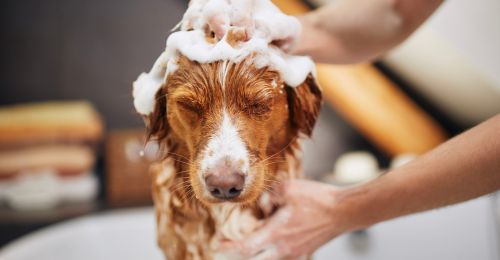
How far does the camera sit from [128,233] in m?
1.55

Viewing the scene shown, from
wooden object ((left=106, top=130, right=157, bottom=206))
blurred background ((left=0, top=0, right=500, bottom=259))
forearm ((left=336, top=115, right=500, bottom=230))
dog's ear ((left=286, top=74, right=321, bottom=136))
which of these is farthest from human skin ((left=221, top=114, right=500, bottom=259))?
wooden object ((left=106, top=130, right=157, bottom=206))

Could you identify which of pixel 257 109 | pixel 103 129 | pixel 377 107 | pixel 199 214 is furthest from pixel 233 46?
pixel 103 129

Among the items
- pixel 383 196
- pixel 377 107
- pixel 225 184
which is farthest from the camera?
pixel 377 107

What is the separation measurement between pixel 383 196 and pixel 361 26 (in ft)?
0.78

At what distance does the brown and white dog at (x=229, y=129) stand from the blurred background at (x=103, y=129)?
80cm

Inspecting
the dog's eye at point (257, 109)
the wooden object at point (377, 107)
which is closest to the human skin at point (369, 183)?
the dog's eye at point (257, 109)

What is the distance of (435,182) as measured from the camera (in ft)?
1.82

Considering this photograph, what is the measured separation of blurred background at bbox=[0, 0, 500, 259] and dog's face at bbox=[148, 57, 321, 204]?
857 millimetres

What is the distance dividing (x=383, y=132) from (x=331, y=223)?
1173 millimetres

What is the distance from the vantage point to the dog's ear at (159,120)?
0.52 metres

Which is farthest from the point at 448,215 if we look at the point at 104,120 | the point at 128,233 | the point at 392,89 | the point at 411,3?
the point at 104,120

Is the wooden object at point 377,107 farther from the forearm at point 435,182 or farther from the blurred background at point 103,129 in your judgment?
the forearm at point 435,182

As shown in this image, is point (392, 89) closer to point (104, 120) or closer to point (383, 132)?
point (383, 132)

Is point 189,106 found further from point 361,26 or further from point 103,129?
point 103,129
